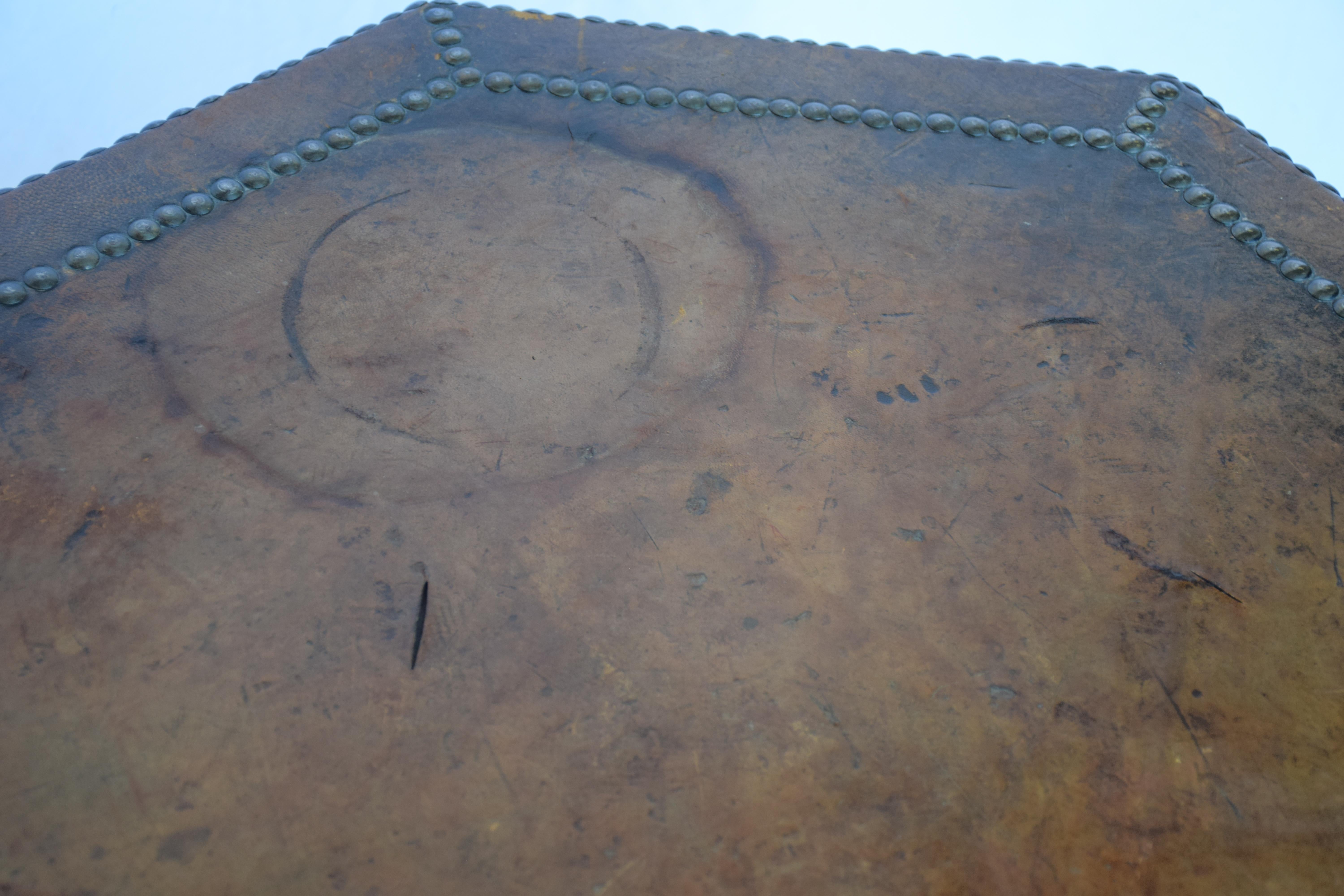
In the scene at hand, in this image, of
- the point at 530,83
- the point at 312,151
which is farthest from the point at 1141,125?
the point at 312,151

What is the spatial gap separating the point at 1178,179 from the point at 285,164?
5.87 feet

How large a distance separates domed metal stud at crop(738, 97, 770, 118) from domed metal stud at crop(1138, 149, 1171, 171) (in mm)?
787

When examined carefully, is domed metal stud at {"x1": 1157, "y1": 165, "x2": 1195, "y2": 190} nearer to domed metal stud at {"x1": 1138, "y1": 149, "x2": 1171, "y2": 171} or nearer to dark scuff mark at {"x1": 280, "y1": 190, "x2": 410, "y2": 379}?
domed metal stud at {"x1": 1138, "y1": 149, "x2": 1171, "y2": 171}

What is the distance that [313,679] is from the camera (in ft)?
4.06

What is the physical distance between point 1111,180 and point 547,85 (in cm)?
120

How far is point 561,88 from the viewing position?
6.41 feet

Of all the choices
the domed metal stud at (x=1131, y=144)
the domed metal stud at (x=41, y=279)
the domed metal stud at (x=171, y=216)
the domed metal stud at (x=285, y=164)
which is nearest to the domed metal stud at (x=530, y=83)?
the domed metal stud at (x=285, y=164)

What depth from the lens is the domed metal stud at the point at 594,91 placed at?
6.43 ft

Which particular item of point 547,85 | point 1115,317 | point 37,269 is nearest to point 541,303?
point 547,85

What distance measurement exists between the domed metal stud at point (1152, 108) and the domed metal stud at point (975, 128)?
1.13 ft

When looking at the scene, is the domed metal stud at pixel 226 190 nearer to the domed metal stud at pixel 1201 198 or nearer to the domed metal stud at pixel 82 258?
the domed metal stud at pixel 82 258

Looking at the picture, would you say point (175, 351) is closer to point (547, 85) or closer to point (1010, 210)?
point (547, 85)

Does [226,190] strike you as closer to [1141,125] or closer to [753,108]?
[753,108]

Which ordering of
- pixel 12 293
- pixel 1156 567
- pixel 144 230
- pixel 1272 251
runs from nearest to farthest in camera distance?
pixel 1156 567 < pixel 12 293 < pixel 144 230 < pixel 1272 251
